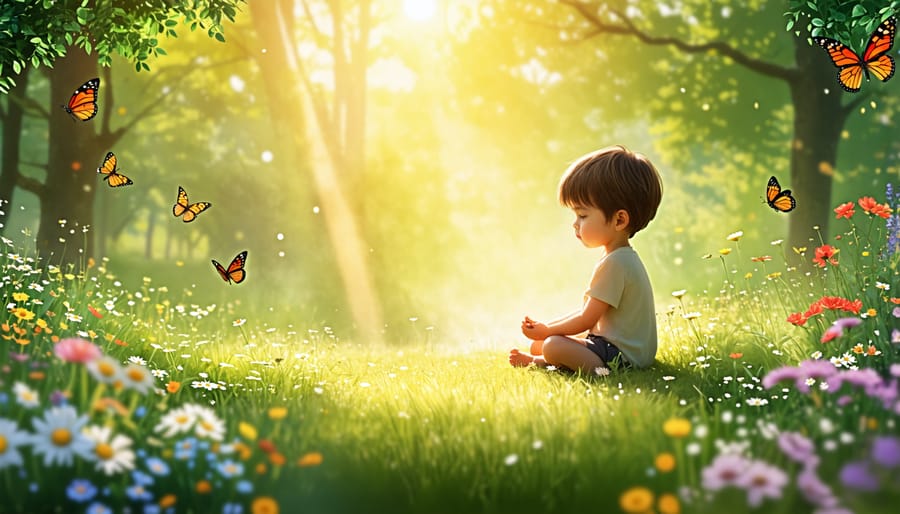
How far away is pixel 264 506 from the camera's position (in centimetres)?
307

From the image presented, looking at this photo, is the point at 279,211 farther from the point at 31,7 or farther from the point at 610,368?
the point at 610,368

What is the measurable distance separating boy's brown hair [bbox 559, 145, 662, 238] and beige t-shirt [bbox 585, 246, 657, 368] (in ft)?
1.02

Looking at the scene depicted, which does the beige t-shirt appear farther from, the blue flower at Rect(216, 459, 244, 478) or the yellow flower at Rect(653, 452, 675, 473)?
the blue flower at Rect(216, 459, 244, 478)

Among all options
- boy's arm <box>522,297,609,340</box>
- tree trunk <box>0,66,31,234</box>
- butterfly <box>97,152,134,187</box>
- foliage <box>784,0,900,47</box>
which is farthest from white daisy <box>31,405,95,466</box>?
tree trunk <box>0,66,31,234</box>

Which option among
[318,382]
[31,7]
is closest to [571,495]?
[318,382]

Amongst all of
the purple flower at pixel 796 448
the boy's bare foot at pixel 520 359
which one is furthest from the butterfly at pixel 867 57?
the purple flower at pixel 796 448

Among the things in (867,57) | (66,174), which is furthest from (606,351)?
(66,174)

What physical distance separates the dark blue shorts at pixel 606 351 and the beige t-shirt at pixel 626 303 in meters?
0.04

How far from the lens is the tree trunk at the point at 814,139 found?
11336 millimetres

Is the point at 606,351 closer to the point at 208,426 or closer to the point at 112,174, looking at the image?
the point at 208,426

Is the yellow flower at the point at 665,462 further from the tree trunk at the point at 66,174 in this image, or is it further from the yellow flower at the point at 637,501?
the tree trunk at the point at 66,174

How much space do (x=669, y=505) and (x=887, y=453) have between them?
0.81 metres

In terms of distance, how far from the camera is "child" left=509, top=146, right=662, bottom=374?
5.78 metres

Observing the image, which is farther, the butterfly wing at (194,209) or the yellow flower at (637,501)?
the butterfly wing at (194,209)
